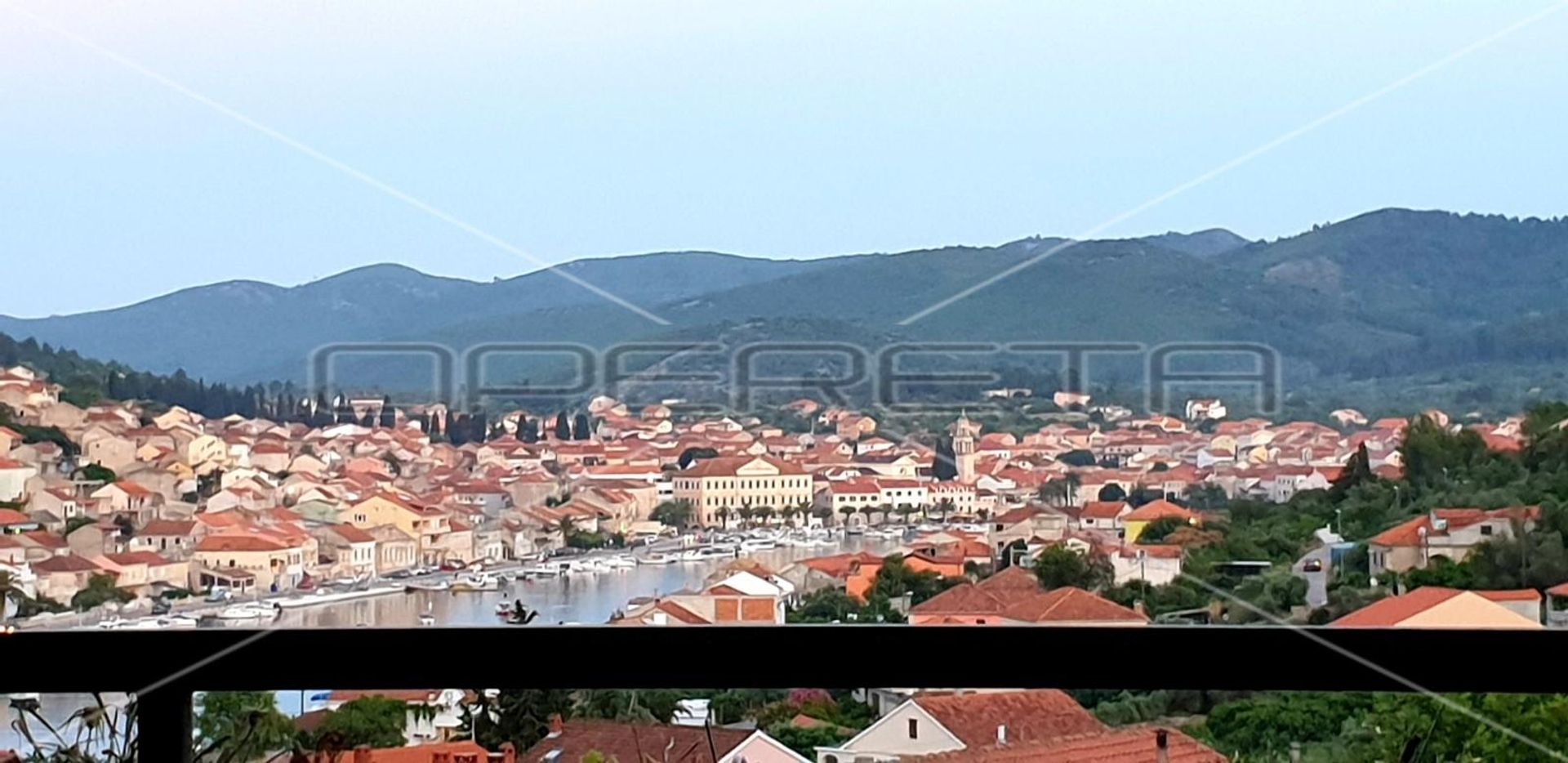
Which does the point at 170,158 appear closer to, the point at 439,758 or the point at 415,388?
the point at 415,388

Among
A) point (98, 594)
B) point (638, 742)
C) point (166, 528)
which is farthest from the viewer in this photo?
point (166, 528)

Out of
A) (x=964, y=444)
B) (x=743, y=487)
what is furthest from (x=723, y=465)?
(x=964, y=444)

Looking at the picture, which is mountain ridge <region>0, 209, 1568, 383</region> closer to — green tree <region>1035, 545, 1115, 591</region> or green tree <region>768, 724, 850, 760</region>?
green tree <region>1035, 545, 1115, 591</region>

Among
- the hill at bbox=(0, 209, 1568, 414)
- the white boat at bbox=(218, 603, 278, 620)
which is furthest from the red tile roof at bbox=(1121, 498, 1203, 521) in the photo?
the white boat at bbox=(218, 603, 278, 620)

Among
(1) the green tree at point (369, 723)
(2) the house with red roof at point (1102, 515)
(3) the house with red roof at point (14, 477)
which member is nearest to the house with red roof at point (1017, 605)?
(2) the house with red roof at point (1102, 515)

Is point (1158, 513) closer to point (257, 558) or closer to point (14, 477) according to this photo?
point (257, 558)

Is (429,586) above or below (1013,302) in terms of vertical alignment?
below
